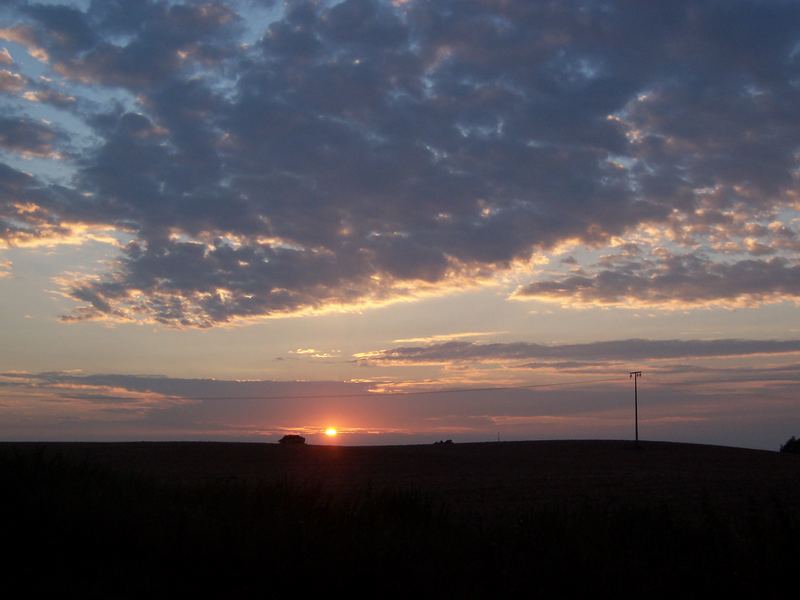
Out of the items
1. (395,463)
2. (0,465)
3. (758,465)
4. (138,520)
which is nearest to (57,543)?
(138,520)

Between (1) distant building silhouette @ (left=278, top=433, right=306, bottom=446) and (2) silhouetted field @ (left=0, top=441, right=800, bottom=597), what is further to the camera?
(1) distant building silhouette @ (left=278, top=433, right=306, bottom=446)

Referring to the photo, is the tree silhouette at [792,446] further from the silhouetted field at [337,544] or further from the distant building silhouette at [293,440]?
the silhouetted field at [337,544]

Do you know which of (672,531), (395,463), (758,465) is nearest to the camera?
(672,531)

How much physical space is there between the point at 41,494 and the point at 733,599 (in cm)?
1090

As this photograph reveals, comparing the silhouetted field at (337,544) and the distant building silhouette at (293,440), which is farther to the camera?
the distant building silhouette at (293,440)

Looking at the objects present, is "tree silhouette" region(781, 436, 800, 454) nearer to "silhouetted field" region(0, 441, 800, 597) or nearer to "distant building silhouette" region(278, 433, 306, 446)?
"distant building silhouette" region(278, 433, 306, 446)

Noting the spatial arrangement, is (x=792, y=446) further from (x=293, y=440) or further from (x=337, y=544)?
(x=337, y=544)

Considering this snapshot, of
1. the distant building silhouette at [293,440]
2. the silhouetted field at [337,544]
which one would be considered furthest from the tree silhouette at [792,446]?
the silhouetted field at [337,544]

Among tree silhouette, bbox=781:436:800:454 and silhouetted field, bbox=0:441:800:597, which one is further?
tree silhouette, bbox=781:436:800:454

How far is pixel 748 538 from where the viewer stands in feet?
36.0

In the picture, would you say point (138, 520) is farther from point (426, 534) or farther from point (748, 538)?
point (748, 538)

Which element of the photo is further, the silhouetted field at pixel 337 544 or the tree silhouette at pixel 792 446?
the tree silhouette at pixel 792 446

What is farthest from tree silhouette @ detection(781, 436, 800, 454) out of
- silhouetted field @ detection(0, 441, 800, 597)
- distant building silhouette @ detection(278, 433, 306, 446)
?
silhouetted field @ detection(0, 441, 800, 597)

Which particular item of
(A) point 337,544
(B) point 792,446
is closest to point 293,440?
(B) point 792,446
